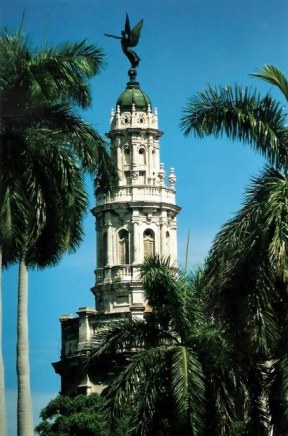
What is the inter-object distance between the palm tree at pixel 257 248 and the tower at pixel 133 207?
6384 centimetres

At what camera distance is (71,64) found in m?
25.9

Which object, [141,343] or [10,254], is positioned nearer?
[10,254]

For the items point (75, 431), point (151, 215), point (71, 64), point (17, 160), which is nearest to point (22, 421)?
point (17, 160)

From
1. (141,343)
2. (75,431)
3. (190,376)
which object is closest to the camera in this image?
(190,376)

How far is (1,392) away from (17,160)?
4513 millimetres

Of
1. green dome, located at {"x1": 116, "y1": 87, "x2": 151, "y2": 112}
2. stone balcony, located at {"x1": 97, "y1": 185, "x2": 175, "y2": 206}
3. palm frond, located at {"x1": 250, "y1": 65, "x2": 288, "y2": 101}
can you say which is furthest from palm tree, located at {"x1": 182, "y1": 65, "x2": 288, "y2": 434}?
green dome, located at {"x1": 116, "y1": 87, "x2": 151, "y2": 112}

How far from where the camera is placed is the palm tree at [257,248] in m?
23.6

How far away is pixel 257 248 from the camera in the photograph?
78.1 ft

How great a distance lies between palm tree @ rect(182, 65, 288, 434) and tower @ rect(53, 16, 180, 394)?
6267 centimetres

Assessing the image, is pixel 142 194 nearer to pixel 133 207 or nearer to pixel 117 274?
pixel 133 207

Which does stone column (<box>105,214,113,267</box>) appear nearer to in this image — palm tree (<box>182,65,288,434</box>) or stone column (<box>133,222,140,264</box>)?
stone column (<box>133,222,140,264</box>)

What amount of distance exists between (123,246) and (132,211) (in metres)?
2.53

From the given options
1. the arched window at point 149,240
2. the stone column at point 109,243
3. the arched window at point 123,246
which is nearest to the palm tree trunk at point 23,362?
the stone column at point 109,243

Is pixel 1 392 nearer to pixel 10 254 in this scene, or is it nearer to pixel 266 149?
pixel 10 254
